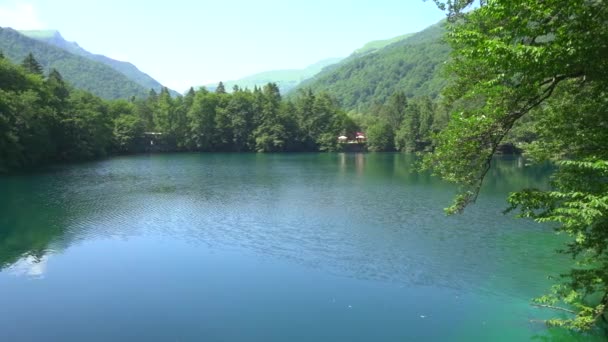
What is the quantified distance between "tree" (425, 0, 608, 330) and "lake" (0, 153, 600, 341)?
4371mm

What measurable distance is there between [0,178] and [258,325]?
4245 cm

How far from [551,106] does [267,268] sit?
11982 mm

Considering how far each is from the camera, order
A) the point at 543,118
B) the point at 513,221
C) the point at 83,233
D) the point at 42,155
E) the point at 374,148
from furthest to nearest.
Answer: the point at 374,148 < the point at 42,155 < the point at 513,221 < the point at 83,233 < the point at 543,118

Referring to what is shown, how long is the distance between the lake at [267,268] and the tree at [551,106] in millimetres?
4371

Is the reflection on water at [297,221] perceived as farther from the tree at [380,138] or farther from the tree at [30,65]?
the tree at [380,138]

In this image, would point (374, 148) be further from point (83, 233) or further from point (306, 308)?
point (306, 308)

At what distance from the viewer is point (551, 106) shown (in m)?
11.9

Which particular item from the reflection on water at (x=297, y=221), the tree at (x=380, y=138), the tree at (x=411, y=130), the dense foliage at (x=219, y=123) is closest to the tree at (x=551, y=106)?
the reflection on water at (x=297, y=221)

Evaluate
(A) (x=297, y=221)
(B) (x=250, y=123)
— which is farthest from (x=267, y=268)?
(B) (x=250, y=123)

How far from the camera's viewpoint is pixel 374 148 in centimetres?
10606

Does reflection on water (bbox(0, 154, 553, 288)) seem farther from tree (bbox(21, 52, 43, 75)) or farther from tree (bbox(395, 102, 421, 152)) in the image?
tree (bbox(395, 102, 421, 152))

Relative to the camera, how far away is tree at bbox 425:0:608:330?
715cm

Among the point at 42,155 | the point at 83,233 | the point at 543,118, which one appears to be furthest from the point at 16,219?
the point at 42,155

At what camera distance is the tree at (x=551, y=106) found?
7.15 metres
